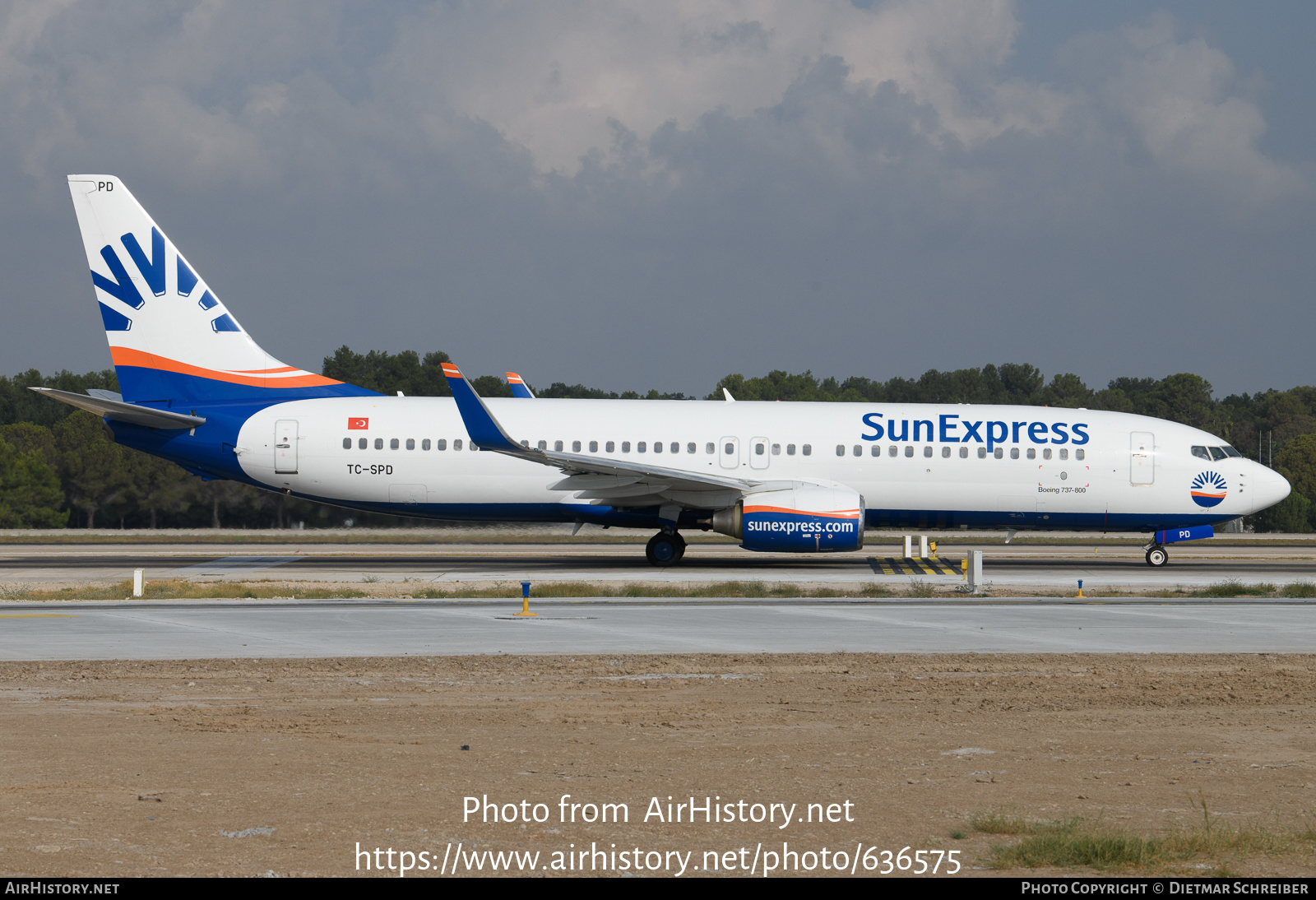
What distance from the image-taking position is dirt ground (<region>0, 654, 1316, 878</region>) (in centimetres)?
677

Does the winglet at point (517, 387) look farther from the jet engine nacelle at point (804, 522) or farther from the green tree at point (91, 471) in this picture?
the green tree at point (91, 471)

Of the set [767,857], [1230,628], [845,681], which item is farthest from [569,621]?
[767,857]

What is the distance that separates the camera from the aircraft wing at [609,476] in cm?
2439

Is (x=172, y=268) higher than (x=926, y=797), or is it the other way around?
(x=172, y=268)

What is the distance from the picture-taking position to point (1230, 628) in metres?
17.1

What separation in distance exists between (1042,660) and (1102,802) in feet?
21.2

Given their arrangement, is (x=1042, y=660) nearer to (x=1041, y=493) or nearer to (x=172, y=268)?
(x=1041, y=493)

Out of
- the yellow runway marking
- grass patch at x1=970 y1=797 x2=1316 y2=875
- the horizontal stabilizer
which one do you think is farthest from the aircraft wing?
grass patch at x1=970 y1=797 x2=1316 y2=875

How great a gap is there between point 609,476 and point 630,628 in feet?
31.8

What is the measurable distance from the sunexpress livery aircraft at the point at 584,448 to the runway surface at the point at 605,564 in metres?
1.52

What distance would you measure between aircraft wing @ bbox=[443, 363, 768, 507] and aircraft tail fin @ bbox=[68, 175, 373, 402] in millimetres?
6315

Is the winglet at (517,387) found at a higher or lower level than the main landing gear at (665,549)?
higher

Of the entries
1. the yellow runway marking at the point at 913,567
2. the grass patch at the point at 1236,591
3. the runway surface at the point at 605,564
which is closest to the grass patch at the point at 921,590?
the runway surface at the point at 605,564

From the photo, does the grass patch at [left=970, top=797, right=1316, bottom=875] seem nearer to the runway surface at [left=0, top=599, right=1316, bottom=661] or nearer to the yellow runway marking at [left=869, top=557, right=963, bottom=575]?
the runway surface at [left=0, top=599, right=1316, bottom=661]
